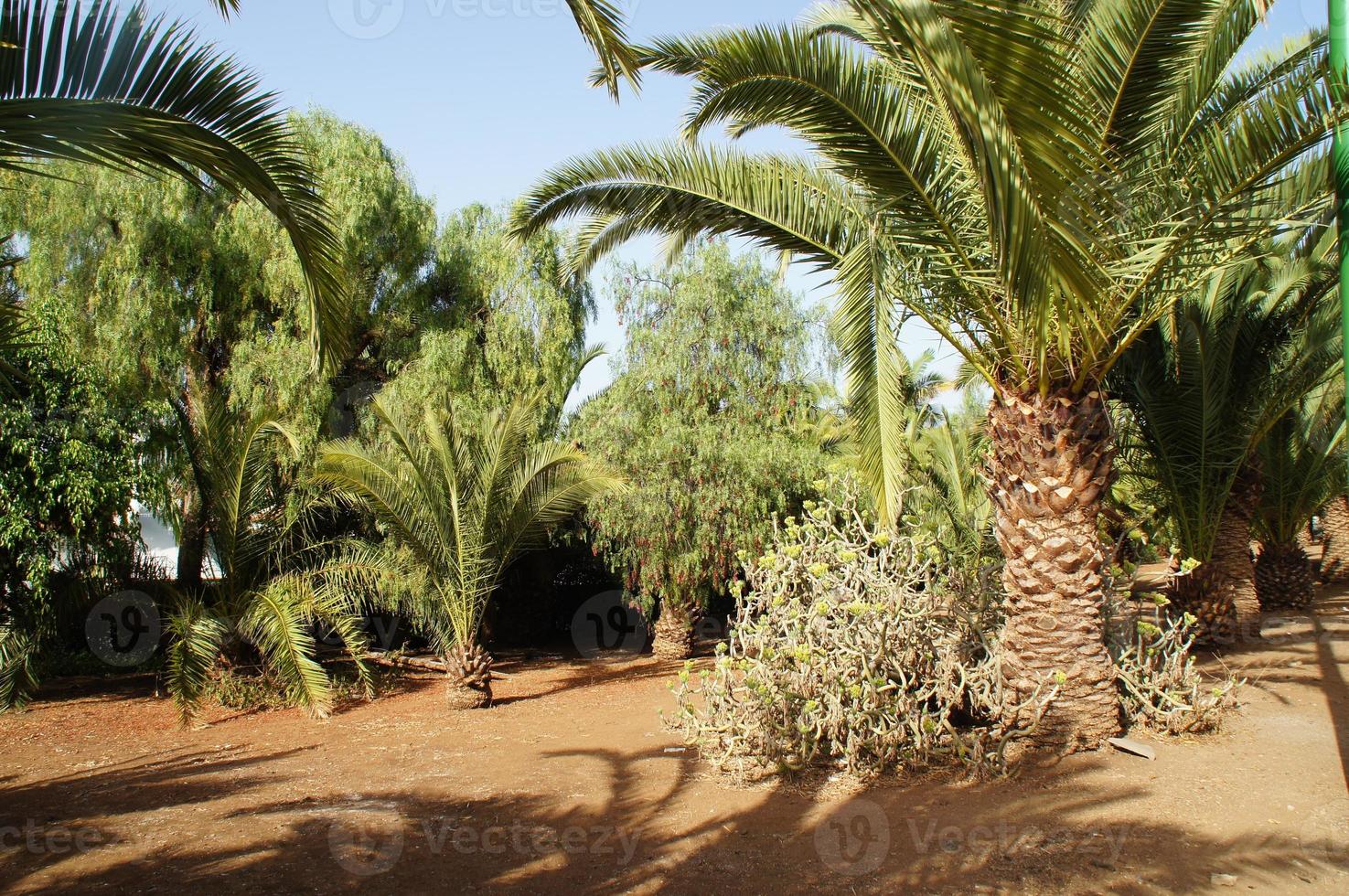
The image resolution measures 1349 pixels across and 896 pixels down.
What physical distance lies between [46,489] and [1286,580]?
16.3 m

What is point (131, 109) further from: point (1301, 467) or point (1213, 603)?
point (1301, 467)

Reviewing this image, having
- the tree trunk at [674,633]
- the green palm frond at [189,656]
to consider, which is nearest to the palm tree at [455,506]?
the green palm frond at [189,656]

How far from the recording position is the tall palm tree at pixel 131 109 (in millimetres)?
2854

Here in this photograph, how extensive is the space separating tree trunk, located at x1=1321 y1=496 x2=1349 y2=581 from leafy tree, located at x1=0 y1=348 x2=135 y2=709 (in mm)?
19617

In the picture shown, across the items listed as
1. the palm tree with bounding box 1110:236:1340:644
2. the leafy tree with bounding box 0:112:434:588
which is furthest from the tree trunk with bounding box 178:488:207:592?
the palm tree with bounding box 1110:236:1340:644

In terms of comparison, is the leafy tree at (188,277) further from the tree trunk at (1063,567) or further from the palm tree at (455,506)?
the tree trunk at (1063,567)

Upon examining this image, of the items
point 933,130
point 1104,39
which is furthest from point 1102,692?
point 1104,39

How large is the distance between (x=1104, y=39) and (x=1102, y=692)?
4.28 meters

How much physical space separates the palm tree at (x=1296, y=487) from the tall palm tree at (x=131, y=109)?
1263cm

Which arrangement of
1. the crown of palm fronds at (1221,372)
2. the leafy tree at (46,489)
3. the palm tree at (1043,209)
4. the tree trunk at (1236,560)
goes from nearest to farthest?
1. the palm tree at (1043,209)
2. the crown of palm fronds at (1221,372)
3. the leafy tree at (46,489)
4. the tree trunk at (1236,560)

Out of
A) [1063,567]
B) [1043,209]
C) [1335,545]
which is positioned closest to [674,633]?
[1063,567]

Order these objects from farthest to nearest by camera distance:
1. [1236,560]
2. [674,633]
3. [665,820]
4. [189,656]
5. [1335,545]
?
[1335,545] → [674,633] → [189,656] → [1236,560] → [665,820]

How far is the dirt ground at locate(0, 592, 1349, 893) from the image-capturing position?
14.9ft

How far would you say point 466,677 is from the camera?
10930 mm
